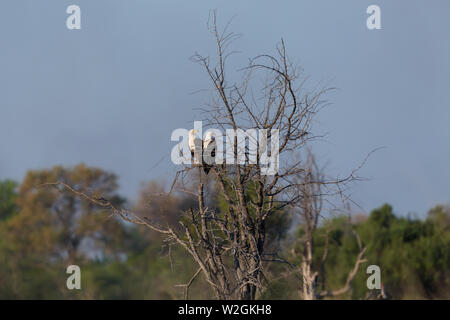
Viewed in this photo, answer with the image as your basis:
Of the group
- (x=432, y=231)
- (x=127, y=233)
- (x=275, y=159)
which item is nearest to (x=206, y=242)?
(x=275, y=159)

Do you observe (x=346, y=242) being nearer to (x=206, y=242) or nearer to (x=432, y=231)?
(x=432, y=231)

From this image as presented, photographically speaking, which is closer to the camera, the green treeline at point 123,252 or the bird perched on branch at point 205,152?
the bird perched on branch at point 205,152

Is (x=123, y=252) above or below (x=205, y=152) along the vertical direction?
below

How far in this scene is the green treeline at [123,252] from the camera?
2406 centimetres

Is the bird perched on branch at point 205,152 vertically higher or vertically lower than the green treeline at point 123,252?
higher

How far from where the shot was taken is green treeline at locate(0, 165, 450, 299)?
78.9ft

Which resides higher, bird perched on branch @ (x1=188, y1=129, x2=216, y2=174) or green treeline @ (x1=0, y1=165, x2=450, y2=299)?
bird perched on branch @ (x1=188, y1=129, x2=216, y2=174)

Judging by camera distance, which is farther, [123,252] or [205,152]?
[123,252]

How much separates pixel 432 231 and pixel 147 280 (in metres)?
13.2

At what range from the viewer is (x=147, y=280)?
1047 inches

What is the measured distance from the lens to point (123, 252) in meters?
30.4

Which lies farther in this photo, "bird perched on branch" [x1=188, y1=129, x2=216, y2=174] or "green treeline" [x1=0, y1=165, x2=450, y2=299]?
"green treeline" [x1=0, y1=165, x2=450, y2=299]
